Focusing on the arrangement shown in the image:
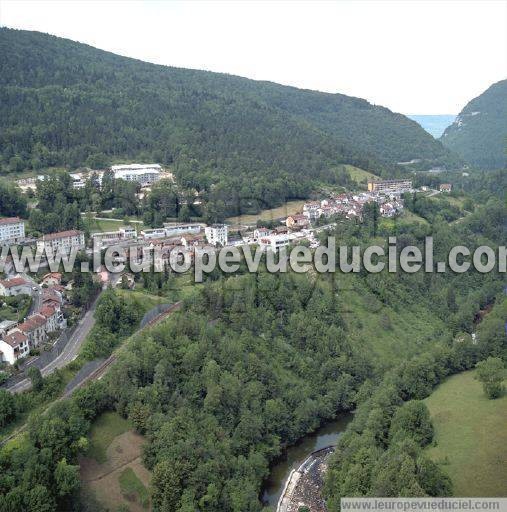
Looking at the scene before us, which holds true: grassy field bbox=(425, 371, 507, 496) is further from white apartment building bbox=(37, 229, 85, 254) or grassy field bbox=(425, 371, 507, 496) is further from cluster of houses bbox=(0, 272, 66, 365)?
white apartment building bbox=(37, 229, 85, 254)

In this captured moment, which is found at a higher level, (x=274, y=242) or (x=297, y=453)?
(x=274, y=242)

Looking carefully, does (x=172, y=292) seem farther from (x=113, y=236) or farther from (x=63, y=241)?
(x=113, y=236)

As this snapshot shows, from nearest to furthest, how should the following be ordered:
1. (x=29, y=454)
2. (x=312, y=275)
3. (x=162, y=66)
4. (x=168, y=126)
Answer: (x=29, y=454) → (x=312, y=275) → (x=168, y=126) → (x=162, y=66)

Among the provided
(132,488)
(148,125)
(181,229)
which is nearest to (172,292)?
(181,229)

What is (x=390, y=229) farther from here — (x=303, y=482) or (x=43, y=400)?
(x=43, y=400)

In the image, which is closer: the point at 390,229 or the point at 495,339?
the point at 495,339

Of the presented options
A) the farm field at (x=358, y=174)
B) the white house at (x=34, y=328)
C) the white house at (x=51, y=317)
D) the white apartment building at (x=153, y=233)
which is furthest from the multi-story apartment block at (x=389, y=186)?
the white house at (x=34, y=328)

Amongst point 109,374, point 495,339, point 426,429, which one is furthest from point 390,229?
point 109,374

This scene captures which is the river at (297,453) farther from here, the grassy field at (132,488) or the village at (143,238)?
the village at (143,238)
